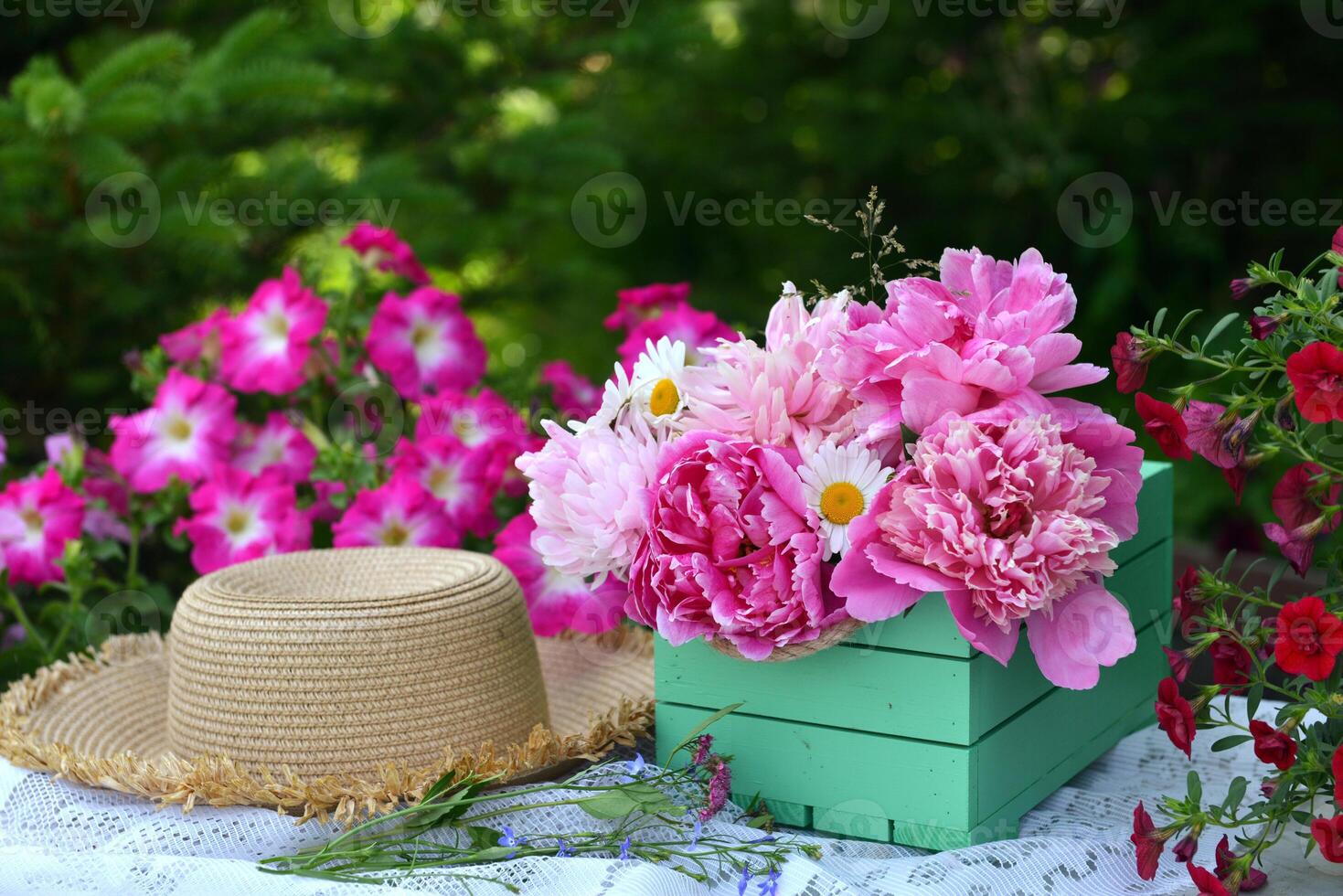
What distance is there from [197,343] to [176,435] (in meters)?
0.16

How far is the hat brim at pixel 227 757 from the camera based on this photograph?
104 cm

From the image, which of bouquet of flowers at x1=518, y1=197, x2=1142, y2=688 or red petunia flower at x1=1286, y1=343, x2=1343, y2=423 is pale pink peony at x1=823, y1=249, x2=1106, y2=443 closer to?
bouquet of flowers at x1=518, y1=197, x2=1142, y2=688

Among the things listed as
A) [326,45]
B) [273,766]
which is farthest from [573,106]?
[273,766]

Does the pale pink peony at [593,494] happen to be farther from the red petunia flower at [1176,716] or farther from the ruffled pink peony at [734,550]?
the red petunia flower at [1176,716]

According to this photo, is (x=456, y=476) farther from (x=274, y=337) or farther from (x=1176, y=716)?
(x=1176, y=716)

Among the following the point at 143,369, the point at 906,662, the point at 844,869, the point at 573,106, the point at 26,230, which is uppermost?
the point at 573,106

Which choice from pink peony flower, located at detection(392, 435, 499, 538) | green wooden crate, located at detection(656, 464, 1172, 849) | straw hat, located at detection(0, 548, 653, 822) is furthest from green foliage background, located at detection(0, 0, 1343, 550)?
green wooden crate, located at detection(656, 464, 1172, 849)

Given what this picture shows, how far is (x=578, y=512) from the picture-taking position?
1059 millimetres

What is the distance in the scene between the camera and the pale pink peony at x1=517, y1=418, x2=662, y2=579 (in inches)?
41.1

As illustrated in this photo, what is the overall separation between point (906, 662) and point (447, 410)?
2.61ft

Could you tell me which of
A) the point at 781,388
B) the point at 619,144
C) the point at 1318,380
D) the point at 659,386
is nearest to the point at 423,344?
the point at 659,386

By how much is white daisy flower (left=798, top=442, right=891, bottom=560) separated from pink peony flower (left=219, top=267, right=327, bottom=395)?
864 mm

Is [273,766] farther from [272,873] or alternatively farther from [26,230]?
[26,230]

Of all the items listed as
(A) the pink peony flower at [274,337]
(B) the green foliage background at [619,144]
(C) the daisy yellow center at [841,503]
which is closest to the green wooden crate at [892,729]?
(C) the daisy yellow center at [841,503]
